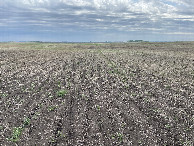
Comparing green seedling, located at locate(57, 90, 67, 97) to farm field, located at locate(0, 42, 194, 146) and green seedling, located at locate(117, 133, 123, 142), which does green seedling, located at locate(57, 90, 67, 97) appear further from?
green seedling, located at locate(117, 133, 123, 142)

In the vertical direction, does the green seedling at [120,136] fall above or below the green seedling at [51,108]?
below

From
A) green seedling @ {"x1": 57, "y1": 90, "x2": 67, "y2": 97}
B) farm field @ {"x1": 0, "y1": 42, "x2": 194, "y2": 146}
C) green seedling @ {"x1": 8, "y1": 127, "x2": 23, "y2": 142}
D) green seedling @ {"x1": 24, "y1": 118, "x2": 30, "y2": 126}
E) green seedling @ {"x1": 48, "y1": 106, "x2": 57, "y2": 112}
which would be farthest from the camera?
green seedling @ {"x1": 57, "y1": 90, "x2": 67, "y2": 97}

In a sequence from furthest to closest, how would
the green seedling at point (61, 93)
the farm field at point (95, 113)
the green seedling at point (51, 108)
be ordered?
the green seedling at point (61, 93)
the green seedling at point (51, 108)
the farm field at point (95, 113)

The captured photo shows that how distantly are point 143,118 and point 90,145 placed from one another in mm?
5459

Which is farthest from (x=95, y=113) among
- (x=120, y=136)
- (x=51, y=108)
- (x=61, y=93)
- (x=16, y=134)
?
(x=61, y=93)

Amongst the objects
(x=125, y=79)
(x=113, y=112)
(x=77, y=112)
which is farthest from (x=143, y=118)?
(x=125, y=79)

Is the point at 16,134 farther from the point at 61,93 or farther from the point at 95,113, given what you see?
the point at 61,93

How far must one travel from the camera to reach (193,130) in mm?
14828

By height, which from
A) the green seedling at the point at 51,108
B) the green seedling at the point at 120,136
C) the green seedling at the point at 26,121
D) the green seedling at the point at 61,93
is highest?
the green seedling at the point at 61,93

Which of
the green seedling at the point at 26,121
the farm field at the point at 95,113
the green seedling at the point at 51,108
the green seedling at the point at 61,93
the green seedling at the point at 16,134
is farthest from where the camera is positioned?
the green seedling at the point at 61,93

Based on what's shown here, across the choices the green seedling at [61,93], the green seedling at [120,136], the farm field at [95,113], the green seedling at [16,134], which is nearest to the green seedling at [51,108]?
the farm field at [95,113]

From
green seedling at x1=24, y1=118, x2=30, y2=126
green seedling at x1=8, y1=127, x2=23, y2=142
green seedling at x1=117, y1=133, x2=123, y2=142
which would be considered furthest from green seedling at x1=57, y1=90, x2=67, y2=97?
green seedling at x1=117, y1=133, x2=123, y2=142

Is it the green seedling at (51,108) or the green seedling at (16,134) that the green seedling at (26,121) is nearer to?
the green seedling at (16,134)

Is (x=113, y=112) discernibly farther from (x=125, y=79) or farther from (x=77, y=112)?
(x=125, y=79)
